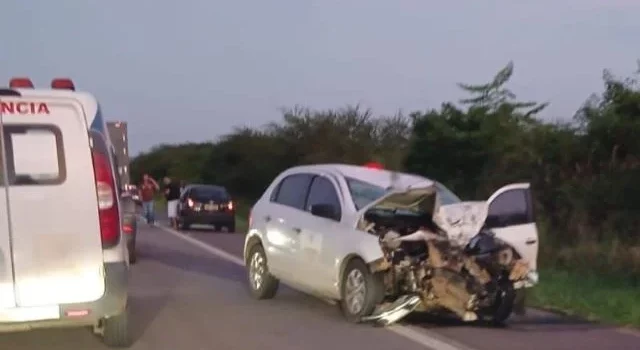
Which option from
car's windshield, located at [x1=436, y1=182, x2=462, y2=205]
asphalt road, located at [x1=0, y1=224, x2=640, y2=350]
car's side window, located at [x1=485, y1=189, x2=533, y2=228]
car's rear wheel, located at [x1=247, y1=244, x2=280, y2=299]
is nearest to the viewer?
asphalt road, located at [x1=0, y1=224, x2=640, y2=350]

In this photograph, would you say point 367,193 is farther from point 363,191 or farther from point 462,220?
point 462,220

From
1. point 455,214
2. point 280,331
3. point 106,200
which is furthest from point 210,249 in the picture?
point 106,200

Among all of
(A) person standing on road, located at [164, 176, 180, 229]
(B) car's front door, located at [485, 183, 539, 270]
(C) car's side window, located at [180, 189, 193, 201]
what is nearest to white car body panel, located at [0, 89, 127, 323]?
(B) car's front door, located at [485, 183, 539, 270]

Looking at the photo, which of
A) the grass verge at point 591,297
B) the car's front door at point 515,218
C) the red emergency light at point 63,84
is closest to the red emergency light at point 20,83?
the red emergency light at point 63,84

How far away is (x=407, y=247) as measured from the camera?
12.6 meters

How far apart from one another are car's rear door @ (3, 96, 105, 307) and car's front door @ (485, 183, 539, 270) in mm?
5122

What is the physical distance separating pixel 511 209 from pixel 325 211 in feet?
6.83

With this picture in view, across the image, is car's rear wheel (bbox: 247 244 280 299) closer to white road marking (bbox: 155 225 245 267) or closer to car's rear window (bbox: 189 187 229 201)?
white road marking (bbox: 155 225 245 267)

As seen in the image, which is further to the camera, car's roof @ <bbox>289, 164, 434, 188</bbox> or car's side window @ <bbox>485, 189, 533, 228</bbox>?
car's roof @ <bbox>289, 164, 434, 188</bbox>

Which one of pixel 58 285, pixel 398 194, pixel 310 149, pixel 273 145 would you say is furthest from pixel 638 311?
pixel 273 145

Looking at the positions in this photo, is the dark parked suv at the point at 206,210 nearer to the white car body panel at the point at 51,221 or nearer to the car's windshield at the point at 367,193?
the car's windshield at the point at 367,193

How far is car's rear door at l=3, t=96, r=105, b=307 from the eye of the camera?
9.19 m

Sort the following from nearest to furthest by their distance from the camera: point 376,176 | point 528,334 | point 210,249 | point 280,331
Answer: point 528,334, point 280,331, point 376,176, point 210,249

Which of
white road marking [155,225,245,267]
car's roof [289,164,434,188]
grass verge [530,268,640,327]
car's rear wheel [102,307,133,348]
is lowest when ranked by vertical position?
white road marking [155,225,245,267]
